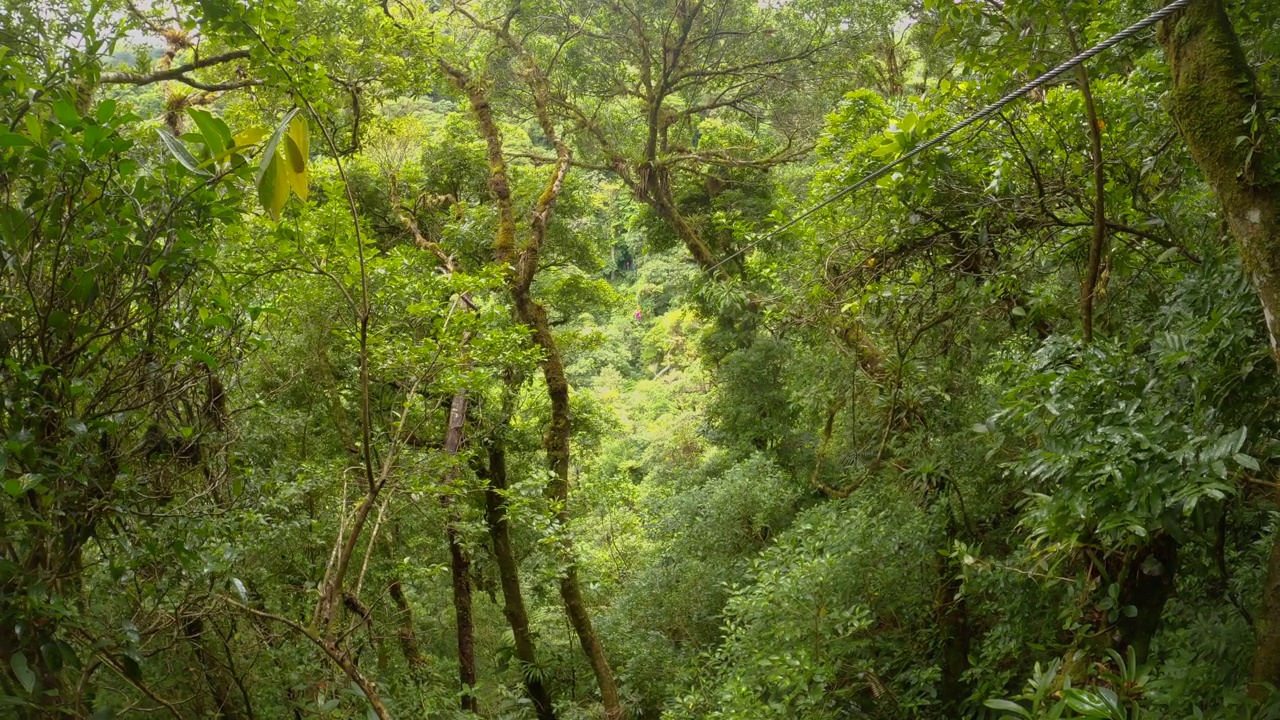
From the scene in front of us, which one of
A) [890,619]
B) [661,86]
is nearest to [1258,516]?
[890,619]

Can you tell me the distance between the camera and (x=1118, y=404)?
206cm

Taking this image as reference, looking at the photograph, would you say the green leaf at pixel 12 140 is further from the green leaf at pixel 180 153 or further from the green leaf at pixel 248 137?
the green leaf at pixel 248 137

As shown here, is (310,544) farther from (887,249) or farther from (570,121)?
(570,121)

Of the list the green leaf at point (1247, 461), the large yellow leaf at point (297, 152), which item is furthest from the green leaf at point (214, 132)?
the green leaf at point (1247, 461)

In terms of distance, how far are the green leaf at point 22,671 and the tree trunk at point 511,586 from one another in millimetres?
4865

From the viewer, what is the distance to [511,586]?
6629mm

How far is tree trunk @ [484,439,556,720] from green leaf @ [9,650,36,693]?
4.87 m

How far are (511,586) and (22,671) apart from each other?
5.32 meters

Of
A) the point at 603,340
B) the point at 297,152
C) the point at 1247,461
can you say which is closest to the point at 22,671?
the point at 297,152

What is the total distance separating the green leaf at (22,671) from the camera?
1.45 m

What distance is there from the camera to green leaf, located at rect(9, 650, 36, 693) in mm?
1450

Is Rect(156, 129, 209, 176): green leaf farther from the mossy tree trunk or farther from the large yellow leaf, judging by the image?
the mossy tree trunk

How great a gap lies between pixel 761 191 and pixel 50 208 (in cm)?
893

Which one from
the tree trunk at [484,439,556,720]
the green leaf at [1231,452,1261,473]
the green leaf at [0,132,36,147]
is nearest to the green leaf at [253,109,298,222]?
the green leaf at [0,132,36,147]
